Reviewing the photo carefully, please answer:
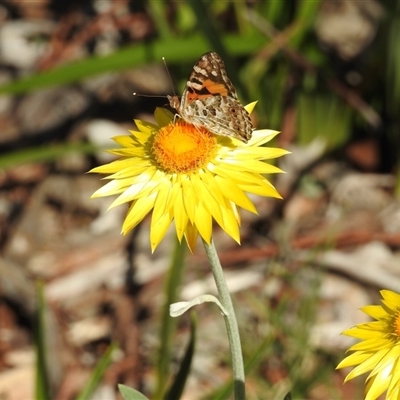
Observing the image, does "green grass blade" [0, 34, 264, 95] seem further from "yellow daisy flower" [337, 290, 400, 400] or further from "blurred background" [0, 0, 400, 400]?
"yellow daisy flower" [337, 290, 400, 400]

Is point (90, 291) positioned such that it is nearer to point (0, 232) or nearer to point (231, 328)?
point (0, 232)

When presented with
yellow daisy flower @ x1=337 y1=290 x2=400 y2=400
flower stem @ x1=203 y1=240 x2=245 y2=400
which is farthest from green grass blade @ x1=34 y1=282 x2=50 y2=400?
yellow daisy flower @ x1=337 y1=290 x2=400 y2=400

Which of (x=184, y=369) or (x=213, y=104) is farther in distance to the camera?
(x=184, y=369)

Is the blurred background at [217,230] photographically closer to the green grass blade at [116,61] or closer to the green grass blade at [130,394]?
the green grass blade at [116,61]

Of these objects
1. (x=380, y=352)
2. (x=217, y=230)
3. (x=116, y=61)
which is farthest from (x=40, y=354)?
(x=217, y=230)

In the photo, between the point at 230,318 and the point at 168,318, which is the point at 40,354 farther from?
the point at 230,318
